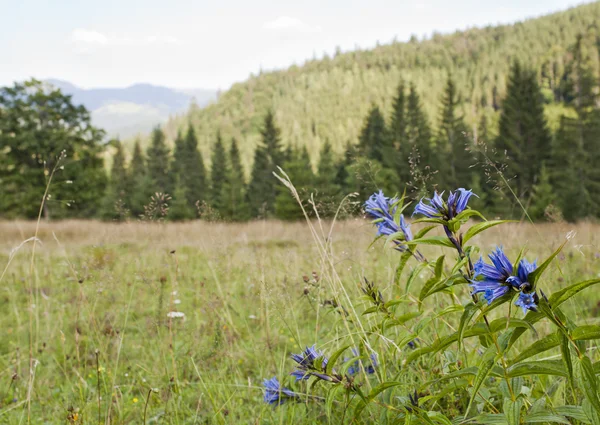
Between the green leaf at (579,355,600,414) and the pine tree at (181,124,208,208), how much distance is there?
130 ft

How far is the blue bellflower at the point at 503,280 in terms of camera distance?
2.68 ft

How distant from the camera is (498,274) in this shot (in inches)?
33.5

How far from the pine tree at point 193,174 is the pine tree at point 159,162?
8.69 feet

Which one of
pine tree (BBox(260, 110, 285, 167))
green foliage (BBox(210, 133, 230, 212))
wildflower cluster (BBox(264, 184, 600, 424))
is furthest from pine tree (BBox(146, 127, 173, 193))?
wildflower cluster (BBox(264, 184, 600, 424))

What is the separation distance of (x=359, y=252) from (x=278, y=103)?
389 ft

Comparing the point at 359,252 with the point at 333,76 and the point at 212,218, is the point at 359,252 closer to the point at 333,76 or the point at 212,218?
the point at 212,218

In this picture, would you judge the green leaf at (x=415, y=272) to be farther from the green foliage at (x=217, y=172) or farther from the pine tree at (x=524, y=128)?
the green foliage at (x=217, y=172)

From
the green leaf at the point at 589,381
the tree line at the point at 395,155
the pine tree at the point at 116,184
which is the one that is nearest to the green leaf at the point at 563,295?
the green leaf at the point at 589,381

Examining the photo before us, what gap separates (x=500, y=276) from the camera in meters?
0.85

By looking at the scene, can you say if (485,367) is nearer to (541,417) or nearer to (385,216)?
(541,417)

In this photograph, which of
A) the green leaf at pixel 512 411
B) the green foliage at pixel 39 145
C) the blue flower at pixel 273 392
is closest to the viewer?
the green leaf at pixel 512 411

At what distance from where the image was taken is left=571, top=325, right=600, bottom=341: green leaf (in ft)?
2.59

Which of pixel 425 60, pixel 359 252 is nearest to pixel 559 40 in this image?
pixel 425 60

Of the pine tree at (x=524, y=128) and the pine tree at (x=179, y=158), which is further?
the pine tree at (x=179, y=158)
